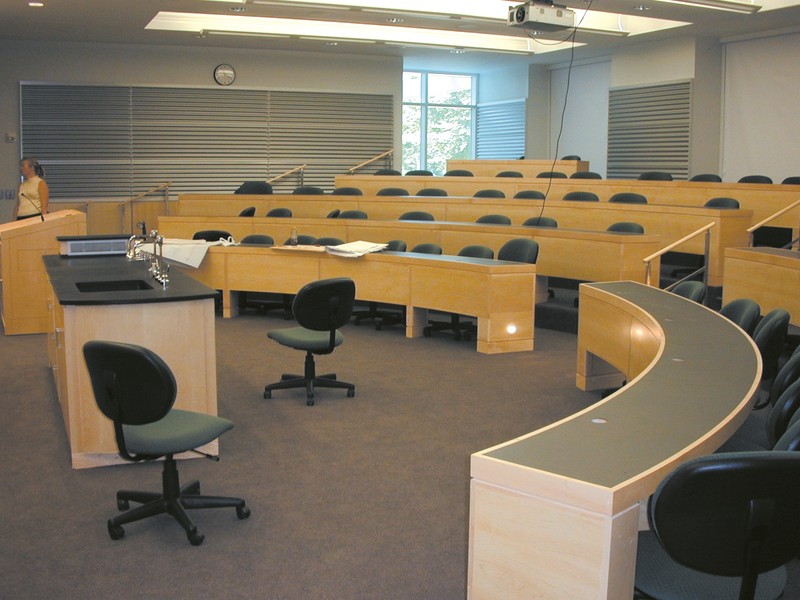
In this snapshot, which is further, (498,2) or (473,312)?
(498,2)

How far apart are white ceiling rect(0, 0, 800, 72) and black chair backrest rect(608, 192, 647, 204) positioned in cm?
217

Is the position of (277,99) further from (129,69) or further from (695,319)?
(695,319)

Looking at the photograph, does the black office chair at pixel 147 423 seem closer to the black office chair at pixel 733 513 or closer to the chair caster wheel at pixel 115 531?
the chair caster wheel at pixel 115 531

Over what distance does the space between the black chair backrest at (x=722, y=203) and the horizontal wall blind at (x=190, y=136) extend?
7127mm

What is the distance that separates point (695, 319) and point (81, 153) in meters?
11.5

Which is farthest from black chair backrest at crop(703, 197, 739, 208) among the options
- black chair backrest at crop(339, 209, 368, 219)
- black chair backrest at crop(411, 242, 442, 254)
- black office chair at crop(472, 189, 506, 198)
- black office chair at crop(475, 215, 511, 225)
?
black chair backrest at crop(339, 209, 368, 219)

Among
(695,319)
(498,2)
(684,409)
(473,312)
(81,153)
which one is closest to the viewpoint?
(684,409)

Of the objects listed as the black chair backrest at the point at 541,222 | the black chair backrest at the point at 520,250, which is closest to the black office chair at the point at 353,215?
the black chair backrest at the point at 541,222

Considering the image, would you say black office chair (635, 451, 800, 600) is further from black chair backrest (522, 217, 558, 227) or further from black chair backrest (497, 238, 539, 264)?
black chair backrest (522, 217, 558, 227)

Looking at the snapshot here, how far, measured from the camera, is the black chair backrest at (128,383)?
11.2ft

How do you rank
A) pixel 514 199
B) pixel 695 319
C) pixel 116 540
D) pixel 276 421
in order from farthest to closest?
pixel 514 199
pixel 276 421
pixel 695 319
pixel 116 540

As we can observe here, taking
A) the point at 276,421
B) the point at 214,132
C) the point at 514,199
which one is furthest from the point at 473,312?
the point at 214,132

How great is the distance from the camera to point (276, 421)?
5.51 metres

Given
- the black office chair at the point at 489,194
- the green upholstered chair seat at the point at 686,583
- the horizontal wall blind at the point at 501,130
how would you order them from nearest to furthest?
the green upholstered chair seat at the point at 686,583 → the black office chair at the point at 489,194 → the horizontal wall blind at the point at 501,130
